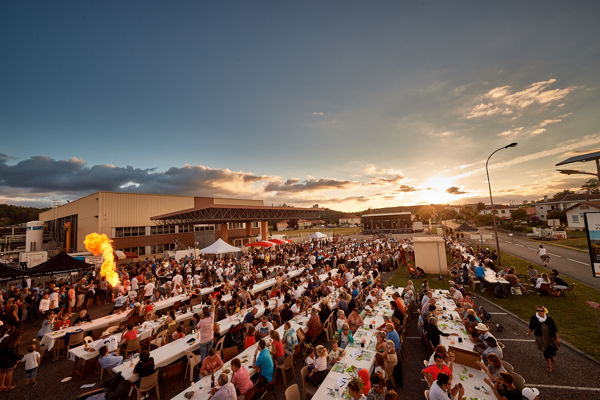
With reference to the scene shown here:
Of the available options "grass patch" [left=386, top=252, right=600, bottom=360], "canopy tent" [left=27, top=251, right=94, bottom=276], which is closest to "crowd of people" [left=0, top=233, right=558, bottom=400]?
"canopy tent" [left=27, top=251, right=94, bottom=276]

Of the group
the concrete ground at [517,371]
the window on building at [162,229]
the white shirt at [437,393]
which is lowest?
the concrete ground at [517,371]

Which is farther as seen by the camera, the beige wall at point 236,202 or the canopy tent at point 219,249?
the beige wall at point 236,202

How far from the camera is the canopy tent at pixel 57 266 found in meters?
13.6

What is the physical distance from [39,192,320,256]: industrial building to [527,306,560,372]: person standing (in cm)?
2552

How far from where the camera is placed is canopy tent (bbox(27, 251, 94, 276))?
44.7 ft

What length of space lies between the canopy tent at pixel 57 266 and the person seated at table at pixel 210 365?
1505 cm

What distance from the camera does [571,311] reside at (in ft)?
32.4

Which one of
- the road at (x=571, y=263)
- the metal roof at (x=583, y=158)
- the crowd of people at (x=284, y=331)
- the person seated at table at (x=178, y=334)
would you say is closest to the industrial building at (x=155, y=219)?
the crowd of people at (x=284, y=331)

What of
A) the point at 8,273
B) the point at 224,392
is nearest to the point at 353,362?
the point at 224,392

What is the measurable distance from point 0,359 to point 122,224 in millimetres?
30446

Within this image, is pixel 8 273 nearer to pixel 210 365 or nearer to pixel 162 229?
pixel 210 365

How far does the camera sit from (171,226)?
37000mm

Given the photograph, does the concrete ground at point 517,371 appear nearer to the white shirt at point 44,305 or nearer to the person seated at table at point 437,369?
the person seated at table at point 437,369

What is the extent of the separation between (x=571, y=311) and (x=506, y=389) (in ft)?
32.5
